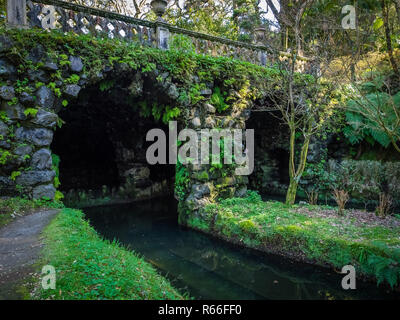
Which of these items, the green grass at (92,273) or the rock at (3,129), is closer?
the green grass at (92,273)

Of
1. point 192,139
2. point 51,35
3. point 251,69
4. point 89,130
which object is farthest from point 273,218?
point 89,130

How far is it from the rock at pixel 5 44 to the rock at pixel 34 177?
8.80 ft

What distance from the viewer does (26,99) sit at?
6.21 metres

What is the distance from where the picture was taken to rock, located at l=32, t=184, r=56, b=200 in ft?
20.8

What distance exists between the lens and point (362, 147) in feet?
41.0

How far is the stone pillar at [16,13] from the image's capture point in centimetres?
617

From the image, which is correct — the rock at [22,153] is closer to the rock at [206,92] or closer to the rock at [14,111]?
the rock at [14,111]

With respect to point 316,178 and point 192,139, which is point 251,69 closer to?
point 192,139

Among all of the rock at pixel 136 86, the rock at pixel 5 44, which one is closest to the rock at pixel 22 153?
the rock at pixel 5 44

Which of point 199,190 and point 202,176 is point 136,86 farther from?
point 199,190

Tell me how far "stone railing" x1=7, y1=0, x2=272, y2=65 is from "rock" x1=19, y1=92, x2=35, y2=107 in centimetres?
160

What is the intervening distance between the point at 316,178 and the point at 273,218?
5.90 metres

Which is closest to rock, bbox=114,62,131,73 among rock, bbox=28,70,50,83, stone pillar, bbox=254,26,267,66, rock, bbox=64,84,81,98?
rock, bbox=64,84,81,98

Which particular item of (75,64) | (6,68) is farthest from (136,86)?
(6,68)
